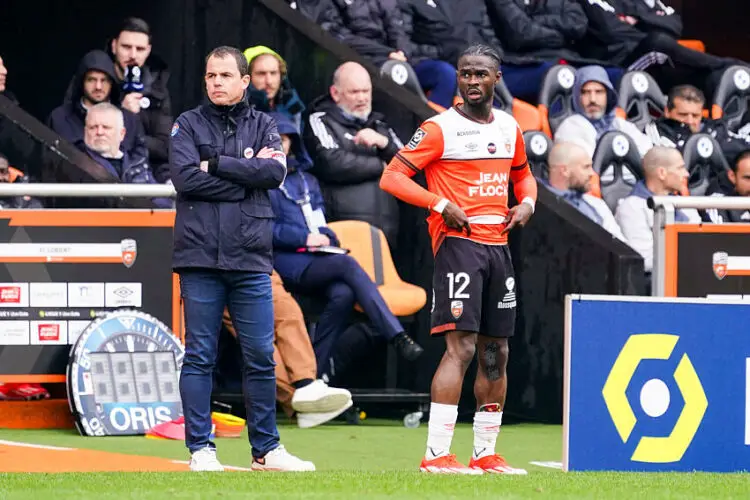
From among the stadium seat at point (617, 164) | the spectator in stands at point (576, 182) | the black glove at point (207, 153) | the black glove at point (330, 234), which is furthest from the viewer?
the stadium seat at point (617, 164)

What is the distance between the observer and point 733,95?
16.6 meters

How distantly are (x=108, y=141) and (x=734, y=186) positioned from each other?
5.44 metres

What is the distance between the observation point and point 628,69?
16516 mm

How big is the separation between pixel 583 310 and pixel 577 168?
5044 millimetres

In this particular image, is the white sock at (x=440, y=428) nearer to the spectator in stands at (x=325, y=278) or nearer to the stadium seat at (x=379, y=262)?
the spectator in stands at (x=325, y=278)

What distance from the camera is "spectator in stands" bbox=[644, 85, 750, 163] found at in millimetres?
15617

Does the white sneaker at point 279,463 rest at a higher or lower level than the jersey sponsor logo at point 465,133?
lower

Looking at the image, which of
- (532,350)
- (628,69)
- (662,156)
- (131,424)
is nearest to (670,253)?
(532,350)

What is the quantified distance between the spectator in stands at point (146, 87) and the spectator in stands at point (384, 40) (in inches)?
69.5

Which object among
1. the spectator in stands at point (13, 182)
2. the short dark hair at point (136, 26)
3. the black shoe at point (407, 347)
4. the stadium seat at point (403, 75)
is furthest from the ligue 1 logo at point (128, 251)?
the stadium seat at point (403, 75)

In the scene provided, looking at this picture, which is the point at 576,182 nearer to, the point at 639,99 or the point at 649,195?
the point at 649,195

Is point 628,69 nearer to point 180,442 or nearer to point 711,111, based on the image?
point 711,111

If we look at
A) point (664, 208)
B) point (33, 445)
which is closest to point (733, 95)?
point (664, 208)

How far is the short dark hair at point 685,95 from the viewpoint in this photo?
15.8 metres
